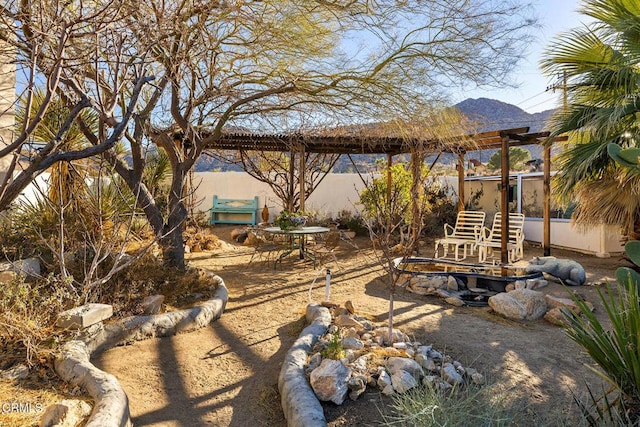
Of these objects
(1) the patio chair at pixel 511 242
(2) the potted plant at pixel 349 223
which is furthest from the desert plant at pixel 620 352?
(2) the potted plant at pixel 349 223

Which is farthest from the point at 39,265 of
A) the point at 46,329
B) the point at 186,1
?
the point at 186,1

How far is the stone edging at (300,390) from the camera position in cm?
240

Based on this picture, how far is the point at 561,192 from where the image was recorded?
5.98m

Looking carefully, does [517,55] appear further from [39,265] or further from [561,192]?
[39,265]

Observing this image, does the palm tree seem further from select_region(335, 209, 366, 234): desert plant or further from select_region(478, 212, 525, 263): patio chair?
select_region(335, 209, 366, 234): desert plant

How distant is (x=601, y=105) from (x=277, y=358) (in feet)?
17.9

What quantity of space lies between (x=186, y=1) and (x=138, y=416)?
376 cm

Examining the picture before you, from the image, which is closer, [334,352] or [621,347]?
[621,347]

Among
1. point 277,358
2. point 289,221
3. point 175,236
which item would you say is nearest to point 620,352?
point 277,358

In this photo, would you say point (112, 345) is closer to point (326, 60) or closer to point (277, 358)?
point (277, 358)

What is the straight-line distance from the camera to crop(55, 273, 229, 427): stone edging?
238 cm

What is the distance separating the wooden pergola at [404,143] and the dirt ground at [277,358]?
2.93 m

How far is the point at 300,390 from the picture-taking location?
272cm

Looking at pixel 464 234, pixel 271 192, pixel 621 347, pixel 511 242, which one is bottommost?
pixel 511 242
